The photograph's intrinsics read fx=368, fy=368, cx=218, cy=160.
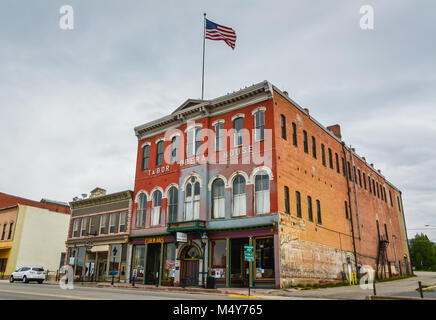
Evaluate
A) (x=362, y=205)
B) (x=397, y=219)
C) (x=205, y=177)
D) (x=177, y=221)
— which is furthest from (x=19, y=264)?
(x=397, y=219)

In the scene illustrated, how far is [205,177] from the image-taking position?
94.2 ft

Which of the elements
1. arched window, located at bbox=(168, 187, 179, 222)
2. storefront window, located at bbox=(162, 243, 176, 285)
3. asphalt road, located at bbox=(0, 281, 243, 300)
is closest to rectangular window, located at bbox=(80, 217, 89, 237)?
arched window, located at bbox=(168, 187, 179, 222)

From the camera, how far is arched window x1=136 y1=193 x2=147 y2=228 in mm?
33375

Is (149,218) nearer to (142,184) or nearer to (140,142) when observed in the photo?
(142,184)

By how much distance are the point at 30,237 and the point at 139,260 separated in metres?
22.1

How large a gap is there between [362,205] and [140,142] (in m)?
24.0

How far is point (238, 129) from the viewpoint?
28.4 metres

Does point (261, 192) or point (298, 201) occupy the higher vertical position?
point (261, 192)

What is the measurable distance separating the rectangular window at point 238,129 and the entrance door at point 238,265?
23.8 feet

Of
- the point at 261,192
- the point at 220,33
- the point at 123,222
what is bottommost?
the point at 123,222

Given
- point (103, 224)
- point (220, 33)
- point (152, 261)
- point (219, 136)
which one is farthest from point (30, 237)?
point (220, 33)

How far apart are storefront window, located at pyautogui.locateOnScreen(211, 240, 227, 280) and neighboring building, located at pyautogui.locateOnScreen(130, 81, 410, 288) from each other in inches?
2.7

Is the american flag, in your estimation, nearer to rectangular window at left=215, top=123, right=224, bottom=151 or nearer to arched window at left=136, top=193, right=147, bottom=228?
rectangular window at left=215, top=123, right=224, bottom=151

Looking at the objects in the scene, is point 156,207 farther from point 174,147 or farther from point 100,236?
point 100,236
